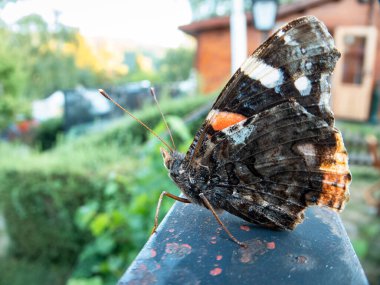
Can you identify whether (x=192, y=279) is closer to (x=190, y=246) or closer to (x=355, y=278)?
(x=190, y=246)

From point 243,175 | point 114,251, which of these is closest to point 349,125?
point 114,251

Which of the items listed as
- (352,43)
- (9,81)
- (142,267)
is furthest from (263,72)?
(352,43)

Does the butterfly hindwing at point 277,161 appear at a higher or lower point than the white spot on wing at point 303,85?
lower

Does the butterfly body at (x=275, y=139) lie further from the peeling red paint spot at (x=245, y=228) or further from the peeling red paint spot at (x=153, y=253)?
the peeling red paint spot at (x=153, y=253)

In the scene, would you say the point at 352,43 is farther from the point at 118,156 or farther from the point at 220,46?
the point at 118,156

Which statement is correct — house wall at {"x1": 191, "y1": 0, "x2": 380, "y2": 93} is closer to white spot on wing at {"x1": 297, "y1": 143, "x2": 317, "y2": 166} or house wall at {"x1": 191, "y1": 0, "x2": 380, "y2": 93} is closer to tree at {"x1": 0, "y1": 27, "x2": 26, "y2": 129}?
tree at {"x1": 0, "y1": 27, "x2": 26, "y2": 129}

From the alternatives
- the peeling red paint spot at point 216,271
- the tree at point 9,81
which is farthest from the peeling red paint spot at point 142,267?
the tree at point 9,81

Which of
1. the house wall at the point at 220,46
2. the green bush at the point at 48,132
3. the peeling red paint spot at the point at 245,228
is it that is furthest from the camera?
the green bush at the point at 48,132

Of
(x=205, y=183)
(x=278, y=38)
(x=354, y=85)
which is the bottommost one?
(x=354, y=85)
